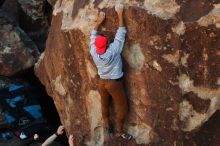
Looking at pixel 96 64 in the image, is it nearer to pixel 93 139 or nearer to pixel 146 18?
pixel 146 18

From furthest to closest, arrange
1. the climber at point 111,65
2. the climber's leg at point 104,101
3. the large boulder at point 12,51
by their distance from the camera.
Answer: the large boulder at point 12,51 < the climber's leg at point 104,101 < the climber at point 111,65

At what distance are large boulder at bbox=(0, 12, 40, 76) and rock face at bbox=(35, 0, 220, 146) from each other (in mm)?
3190

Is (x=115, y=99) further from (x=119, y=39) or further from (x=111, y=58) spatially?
(x=119, y=39)

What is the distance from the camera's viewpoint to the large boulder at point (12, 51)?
1137 cm

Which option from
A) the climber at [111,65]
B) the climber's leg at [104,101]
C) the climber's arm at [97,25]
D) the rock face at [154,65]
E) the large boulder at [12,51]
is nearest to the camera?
the rock face at [154,65]

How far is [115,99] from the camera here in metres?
7.51

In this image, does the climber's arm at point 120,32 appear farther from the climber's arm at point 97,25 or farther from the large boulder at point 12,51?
the large boulder at point 12,51

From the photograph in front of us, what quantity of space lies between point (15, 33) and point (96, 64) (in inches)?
180

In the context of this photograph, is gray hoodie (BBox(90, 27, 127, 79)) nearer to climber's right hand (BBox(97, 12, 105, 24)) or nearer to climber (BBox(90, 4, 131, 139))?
climber (BBox(90, 4, 131, 139))

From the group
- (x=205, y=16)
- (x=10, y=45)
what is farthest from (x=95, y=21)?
(x=10, y=45)

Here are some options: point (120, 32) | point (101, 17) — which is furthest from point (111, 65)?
point (101, 17)

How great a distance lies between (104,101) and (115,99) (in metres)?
0.24

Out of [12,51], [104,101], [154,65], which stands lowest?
[12,51]

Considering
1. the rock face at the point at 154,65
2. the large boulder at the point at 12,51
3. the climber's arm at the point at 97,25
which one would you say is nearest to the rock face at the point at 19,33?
the large boulder at the point at 12,51
